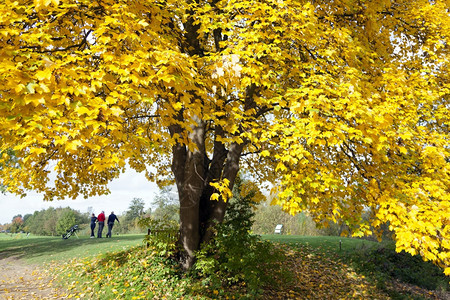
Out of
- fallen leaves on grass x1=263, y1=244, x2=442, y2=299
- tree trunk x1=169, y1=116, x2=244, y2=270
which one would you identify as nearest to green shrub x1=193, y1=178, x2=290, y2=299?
tree trunk x1=169, y1=116, x2=244, y2=270

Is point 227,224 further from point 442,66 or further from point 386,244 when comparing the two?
point 386,244

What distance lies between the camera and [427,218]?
4629 millimetres

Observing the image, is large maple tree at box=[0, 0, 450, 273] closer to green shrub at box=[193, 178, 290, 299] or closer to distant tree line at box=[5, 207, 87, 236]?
green shrub at box=[193, 178, 290, 299]

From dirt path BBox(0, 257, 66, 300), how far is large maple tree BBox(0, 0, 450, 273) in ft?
10.3

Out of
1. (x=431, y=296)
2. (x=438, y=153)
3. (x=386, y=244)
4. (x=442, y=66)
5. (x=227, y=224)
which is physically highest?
(x=442, y=66)

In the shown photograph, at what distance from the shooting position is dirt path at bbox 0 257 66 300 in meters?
7.99

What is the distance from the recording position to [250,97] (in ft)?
23.7

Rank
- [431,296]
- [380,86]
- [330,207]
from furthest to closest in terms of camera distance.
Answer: [431,296] → [380,86] → [330,207]

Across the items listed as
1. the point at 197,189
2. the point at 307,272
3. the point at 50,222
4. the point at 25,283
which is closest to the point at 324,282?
the point at 307,272

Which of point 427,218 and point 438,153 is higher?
point 438,153

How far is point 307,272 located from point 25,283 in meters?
9.67

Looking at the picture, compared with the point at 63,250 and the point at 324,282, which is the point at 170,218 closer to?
the point at 63,250

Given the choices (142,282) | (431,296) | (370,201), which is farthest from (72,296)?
(431,296)

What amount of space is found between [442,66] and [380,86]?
215 centimetres
